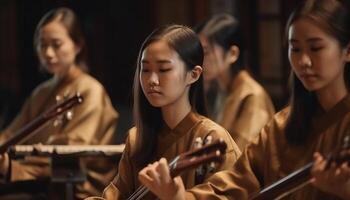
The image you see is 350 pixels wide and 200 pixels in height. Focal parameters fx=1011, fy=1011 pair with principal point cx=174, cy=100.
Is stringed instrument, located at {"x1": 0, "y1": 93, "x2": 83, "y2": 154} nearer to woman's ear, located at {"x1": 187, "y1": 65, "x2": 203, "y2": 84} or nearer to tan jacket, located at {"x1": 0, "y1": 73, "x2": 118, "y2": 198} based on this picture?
tan jacket, located at {"x1": 0, "y1": 73, "x2": 118, "y2": 198}

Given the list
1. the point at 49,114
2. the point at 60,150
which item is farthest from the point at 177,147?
the point at 60,150

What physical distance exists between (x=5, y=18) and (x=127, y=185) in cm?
761

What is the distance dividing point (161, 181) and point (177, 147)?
0.58 m

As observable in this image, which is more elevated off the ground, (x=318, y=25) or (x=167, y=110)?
(x=318, y=25)

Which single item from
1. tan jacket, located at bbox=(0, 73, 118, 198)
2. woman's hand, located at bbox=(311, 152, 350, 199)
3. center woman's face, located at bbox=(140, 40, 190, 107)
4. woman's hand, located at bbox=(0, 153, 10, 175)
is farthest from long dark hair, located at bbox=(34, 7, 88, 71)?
woman's hand, located at bbox=(311, 152, 350, 199)

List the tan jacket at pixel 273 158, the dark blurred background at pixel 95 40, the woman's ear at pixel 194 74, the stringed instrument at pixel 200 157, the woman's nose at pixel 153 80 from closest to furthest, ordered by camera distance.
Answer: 1. the stringed instrument at pixel 200 157
2. the tan jacket at pixel 273 158
3. the woman's nose at pixel 153 80
4. the woman's ear at pixel 194 74
5. the dark blurred background at pixel 95 40

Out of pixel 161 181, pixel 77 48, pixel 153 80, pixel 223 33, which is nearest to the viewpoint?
pixel 161 181

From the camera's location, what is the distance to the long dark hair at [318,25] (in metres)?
3.40

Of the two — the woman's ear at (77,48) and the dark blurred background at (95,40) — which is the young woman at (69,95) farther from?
the dark blurred background at (95,40)

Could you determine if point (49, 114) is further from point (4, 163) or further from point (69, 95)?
point (69, 95)

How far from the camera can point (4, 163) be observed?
5.39 metres

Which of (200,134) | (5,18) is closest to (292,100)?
(200,134)

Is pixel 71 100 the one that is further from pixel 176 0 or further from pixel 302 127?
pixel 176 0

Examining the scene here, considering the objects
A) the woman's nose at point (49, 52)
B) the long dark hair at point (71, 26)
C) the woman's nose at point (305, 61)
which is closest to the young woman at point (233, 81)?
the long dark hair at point (71, 26)
